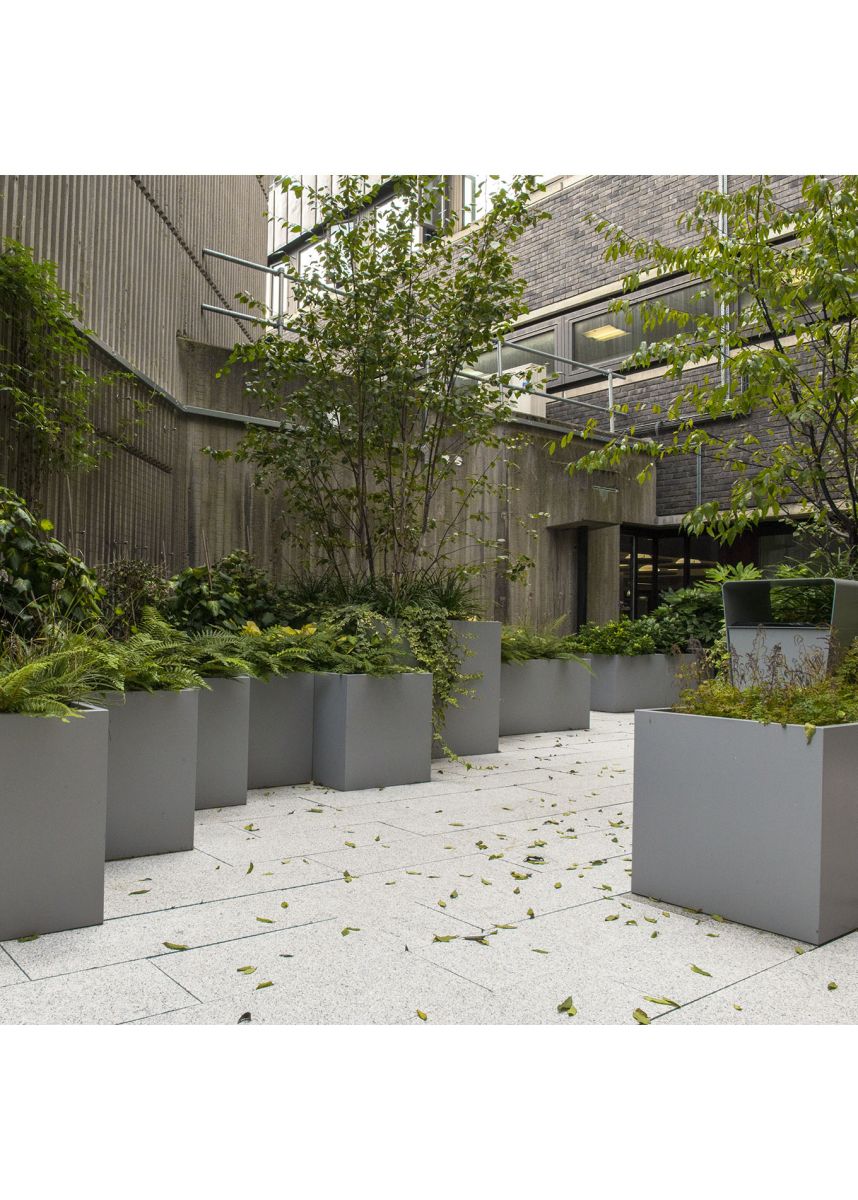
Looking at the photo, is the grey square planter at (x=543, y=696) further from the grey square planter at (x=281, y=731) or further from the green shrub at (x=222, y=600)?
the grey square planter at (x=281, y=731)

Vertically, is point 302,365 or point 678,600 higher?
point 302,365

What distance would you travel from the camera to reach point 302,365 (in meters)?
7.81

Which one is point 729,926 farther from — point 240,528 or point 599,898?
point 240,528

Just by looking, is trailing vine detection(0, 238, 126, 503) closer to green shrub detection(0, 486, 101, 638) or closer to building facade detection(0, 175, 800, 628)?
building facade detection(0, 175, 800, 628)

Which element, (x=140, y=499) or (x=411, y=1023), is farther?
(x=140, y=499)

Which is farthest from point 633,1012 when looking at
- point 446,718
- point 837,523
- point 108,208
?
point 108,208

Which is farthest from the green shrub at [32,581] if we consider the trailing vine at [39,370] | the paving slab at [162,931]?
the trailing vine at [39,370]

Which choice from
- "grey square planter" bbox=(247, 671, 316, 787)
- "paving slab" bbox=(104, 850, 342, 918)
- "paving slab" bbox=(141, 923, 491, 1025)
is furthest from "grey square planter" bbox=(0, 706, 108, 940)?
"grey square planter" bbox=(247, 671, 316, 787)

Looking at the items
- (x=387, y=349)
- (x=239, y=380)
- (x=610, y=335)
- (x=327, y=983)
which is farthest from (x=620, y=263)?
(x=327, y=983)

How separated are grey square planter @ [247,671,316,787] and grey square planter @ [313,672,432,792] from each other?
0.08 meters

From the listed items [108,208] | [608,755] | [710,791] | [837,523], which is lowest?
[608,755]

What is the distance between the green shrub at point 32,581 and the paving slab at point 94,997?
6.07 ft

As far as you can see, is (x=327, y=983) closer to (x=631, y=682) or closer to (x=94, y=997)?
(x=94, y=997)

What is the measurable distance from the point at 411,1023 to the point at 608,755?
578 cm
